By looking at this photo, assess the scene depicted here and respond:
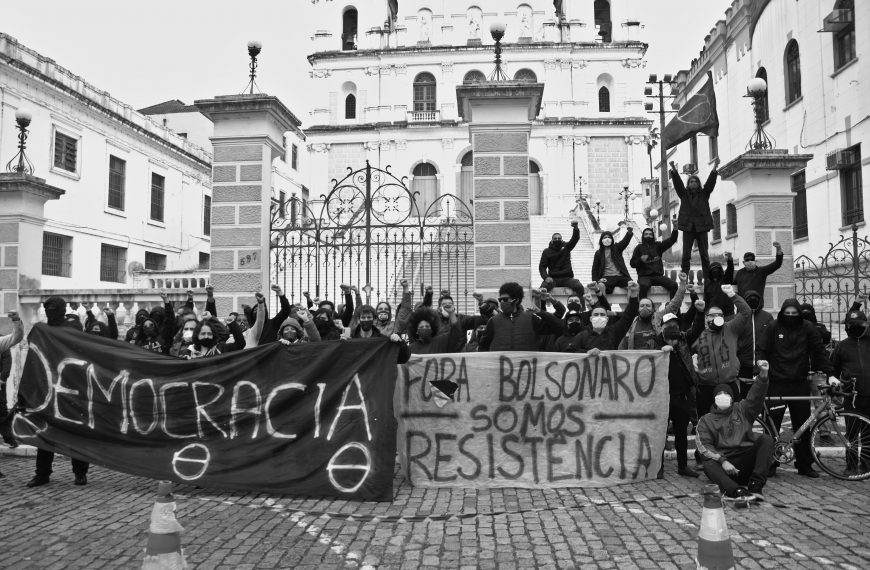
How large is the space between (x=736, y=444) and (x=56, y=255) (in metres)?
23.4

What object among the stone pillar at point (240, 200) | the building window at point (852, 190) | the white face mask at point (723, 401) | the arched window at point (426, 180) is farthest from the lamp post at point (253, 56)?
the arched window at point (426, 180)

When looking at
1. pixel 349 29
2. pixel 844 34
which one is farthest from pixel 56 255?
pixel 844 34

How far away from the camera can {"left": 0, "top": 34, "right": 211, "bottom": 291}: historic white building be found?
70.2ft

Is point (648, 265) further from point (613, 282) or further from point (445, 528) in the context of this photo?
point (445, 528)

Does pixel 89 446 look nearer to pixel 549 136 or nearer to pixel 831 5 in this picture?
pixel 831 5

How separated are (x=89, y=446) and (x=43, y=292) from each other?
585 cm

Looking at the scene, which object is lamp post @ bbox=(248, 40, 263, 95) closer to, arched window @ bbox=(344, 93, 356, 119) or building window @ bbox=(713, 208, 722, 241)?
building window @ bbox=(713, 208, 722, 241)

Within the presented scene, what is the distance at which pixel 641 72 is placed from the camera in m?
38.5

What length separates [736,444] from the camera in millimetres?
5898

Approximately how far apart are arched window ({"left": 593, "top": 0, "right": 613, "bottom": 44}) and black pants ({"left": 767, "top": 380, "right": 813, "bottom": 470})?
37.5 metres

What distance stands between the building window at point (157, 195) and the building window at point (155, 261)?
1.54 metres

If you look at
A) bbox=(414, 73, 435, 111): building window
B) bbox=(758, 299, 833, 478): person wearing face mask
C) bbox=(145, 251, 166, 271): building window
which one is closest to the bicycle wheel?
bbox=(758, 299, 833, 478): person wearing face mask

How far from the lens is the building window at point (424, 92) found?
39.4 meters

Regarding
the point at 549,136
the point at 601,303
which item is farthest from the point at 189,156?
the point at 601,303
